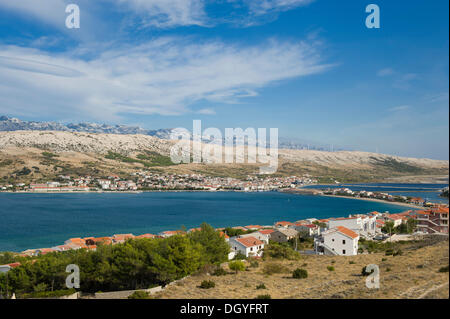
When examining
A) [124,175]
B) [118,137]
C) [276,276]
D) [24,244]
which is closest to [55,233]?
[24,244]

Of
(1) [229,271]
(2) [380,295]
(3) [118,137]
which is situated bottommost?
(1) [229,271]

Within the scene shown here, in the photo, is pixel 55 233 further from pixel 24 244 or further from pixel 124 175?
pixel 124 175

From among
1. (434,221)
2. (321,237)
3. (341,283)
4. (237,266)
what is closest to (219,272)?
(237,266)

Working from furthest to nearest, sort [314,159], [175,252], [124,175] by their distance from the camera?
1. [314,159]
2. [124,175]
3. [175,252]

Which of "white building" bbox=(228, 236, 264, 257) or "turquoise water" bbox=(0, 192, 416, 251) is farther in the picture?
"turquoise water" bbox=(0, 192, 416, 251)

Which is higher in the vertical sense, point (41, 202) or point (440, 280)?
point (440, 280)
